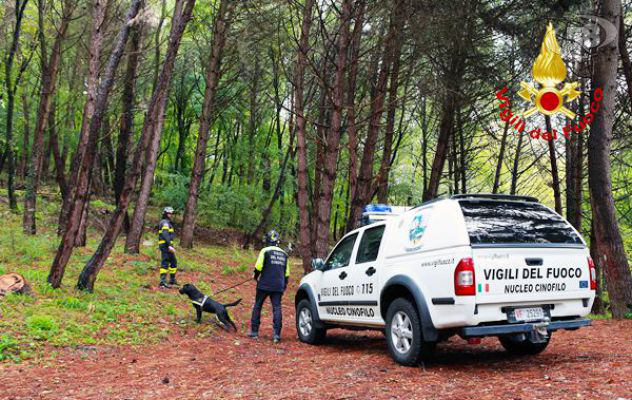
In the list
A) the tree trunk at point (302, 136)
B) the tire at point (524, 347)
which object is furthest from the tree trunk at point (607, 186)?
the tree trunk at point (302, 136)

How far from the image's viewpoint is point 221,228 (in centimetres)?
2731

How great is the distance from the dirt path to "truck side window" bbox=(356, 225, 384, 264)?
141 centimetres

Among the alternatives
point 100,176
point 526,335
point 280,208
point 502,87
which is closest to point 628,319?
point 526,335

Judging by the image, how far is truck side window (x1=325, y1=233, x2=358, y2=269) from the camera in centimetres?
832

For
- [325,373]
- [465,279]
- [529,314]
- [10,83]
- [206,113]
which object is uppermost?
[10,83]

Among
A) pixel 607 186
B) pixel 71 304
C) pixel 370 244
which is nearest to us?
pixel 370 244

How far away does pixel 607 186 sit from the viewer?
10.9m

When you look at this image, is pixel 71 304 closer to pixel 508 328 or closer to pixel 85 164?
pixel 85 164

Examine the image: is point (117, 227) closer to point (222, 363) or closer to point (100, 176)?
point (222, 363)

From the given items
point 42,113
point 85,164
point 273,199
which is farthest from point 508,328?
point 273,199

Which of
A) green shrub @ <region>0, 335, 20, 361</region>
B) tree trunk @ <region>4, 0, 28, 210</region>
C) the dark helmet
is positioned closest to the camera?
green shrub @ <region>0, 335, 20, 361</region>

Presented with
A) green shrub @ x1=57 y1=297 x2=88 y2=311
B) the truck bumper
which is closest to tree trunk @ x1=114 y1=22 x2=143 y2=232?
green shrub @ x1=57 y1=297 x2=88 y2=311

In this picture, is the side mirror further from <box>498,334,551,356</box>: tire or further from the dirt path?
<box>498,334,551,356</box>: tire

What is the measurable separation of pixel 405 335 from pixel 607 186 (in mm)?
7111
